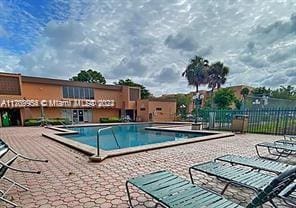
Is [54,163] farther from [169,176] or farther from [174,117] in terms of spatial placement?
[174,117]

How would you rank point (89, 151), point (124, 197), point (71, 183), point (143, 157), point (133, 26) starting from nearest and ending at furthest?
point (124, 197)
point (71, 183)
point (143, 157)
point (89, 151)
point (133, 26)

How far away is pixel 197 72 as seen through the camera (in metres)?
29.8

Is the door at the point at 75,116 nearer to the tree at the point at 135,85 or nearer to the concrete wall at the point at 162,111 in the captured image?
the concrete wall at the point at 162,111

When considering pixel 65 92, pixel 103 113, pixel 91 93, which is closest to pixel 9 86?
pixel 65 92

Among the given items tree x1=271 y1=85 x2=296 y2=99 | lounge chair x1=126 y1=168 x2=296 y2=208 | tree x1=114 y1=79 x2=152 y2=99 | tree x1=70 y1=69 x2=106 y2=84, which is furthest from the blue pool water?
tree x1=271 y1=85 x2=296 y2=99

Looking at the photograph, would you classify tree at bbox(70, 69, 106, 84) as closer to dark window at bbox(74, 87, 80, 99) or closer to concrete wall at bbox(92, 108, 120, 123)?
concrete wall at bbox(92, 108, 120, 123)

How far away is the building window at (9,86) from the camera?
21.0m

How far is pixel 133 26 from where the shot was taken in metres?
13.2

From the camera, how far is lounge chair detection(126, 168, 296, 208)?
5.30 ft

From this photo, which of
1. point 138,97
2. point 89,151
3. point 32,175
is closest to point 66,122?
point 138,97

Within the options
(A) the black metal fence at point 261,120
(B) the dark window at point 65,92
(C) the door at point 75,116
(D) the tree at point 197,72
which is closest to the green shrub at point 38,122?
(C) the door at point 75,116

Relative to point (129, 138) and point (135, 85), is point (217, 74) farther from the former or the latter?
point (129, 138)

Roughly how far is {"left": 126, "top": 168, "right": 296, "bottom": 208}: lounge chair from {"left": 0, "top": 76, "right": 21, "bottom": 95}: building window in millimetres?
24582

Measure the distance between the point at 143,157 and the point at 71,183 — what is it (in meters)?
2.38
